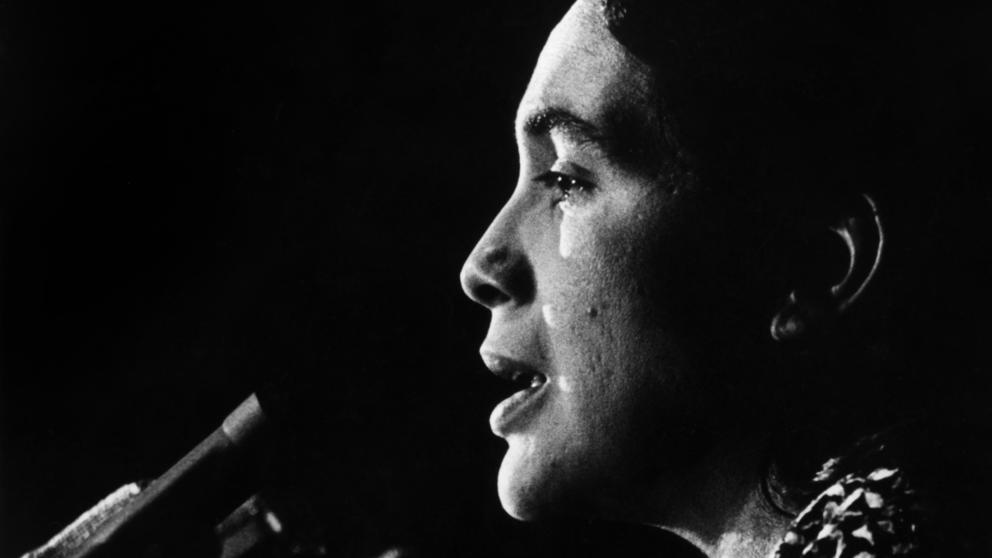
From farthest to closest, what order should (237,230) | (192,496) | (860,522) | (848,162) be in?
1. (237,230)
2. (192,496)
3. (848,162)
4. (860,522)

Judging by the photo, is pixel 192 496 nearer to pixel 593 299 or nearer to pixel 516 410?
pixel 516 410

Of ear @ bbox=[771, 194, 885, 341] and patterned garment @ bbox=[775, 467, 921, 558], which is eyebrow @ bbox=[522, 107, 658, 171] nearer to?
ear @ bbox=[771, 194, 885, 341]

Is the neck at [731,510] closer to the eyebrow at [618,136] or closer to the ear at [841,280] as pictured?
the ear at [841,280]

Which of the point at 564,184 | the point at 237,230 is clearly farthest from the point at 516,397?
the point at 237,230

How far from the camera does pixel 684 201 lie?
1.37 meters

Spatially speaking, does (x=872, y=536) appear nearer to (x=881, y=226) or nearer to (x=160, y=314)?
(x=881, y=226)

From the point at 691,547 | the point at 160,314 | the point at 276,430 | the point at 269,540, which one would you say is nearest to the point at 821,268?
the point at 691,547

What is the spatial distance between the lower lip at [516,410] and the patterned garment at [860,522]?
0.32 meters

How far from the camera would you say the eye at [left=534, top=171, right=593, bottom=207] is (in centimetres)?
142

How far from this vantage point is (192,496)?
1.65 m

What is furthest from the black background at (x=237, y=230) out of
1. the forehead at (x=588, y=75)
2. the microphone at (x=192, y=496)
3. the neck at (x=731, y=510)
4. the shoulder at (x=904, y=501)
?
the shoulder at (x=904, y=501)

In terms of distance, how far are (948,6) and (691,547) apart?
0.76m

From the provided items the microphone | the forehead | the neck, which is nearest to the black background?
the microphone

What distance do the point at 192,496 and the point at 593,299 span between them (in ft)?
2.01
